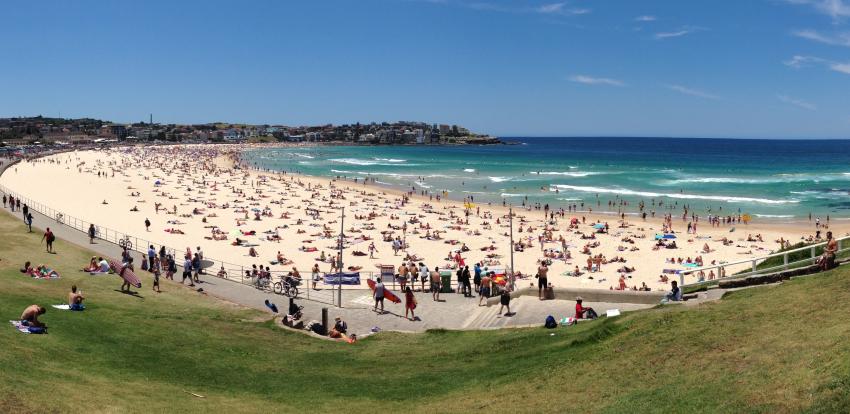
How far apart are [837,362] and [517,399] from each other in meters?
3.69

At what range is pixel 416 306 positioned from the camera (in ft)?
56.7

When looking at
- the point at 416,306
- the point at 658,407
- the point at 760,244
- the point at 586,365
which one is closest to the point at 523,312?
the point at 416,306

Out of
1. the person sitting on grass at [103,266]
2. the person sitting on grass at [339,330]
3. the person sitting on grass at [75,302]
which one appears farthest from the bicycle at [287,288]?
the person sitting on grass at [75,302]

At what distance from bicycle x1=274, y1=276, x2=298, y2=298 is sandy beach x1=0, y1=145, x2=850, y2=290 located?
16.7ft

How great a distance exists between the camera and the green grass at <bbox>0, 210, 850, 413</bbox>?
7.72m

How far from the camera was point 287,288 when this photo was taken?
61.9 feet

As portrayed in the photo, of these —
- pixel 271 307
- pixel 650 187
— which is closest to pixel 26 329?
pixel 271 307

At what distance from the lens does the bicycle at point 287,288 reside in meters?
18.6

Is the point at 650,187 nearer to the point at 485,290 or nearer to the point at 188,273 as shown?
the point at 485,290

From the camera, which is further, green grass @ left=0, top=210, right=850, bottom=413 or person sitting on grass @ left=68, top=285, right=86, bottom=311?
person sitting on grass @ left=68, top=285, right=86, bottom=311

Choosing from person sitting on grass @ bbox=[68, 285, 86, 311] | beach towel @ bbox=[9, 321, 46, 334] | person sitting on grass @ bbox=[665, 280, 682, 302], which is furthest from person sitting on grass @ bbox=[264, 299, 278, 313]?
person sitting on grass @ bbox=[665, 280, 682, 302]

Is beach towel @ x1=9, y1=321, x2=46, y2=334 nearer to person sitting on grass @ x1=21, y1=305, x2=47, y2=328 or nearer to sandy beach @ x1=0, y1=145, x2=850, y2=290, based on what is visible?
person sitting on grass @ x1=21, y1=305, x2=47, y2=328

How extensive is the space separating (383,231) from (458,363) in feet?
84.7

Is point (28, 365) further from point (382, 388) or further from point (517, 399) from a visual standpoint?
point (517, 399)
